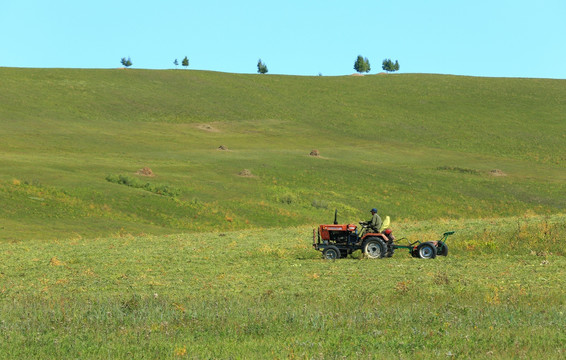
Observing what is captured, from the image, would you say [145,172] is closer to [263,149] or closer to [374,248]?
[263,149]

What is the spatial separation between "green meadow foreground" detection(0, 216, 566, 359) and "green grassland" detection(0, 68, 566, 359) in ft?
0.24

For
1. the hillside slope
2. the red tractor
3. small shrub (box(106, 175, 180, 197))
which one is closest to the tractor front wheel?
the red tractor

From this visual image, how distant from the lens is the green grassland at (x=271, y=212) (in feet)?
43.1

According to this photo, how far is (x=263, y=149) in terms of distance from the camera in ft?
323

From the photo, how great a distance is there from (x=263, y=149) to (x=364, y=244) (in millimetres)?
73050

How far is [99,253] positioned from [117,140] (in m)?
69.8

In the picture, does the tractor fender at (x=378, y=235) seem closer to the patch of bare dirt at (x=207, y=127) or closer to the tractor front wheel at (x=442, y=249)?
the tractor front wheel at (x=442, y=249)

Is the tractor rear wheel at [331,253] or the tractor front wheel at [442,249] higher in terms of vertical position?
the tractor front wheel at [442,249]

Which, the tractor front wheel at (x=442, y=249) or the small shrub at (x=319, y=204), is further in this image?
the small shrub at (x=319, y=204)

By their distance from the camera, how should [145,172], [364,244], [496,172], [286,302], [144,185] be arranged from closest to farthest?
[286,302], [364,244], [144,185], [145,172], [496,172]

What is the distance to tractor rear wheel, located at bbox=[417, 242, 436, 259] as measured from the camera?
2588cm

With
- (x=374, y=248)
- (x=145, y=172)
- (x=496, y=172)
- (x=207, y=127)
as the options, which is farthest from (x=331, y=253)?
(x=207, y=127)

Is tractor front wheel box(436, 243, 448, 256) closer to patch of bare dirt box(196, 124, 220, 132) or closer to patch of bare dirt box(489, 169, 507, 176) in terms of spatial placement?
patch of bare dirt box(489, 169, 507, 176)

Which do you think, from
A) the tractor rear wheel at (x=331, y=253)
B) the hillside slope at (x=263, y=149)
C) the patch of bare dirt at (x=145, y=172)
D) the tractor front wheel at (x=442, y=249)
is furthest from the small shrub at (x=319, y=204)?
the tractor rear wheel at (x=331, y=253)
